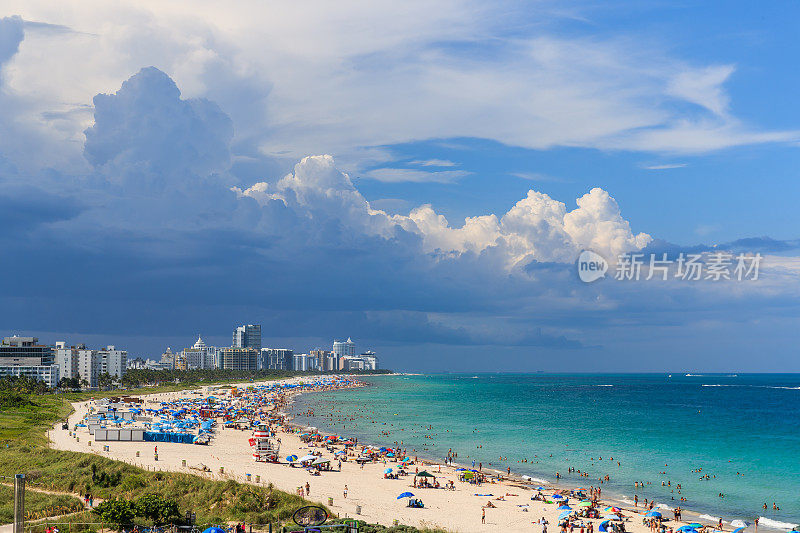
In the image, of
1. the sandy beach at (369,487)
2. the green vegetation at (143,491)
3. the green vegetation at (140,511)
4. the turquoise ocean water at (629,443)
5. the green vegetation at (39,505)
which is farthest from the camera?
the turquoise ocean water at (629,443)

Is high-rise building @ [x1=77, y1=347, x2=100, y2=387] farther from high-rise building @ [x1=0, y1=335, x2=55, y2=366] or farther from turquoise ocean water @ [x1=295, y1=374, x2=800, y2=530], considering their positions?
turquoise ocean water @ [x1=295, y1=374, x2=800, y2=530]

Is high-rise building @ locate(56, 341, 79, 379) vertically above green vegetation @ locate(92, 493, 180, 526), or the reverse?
green vegetation @ locate(92, 493, 180, 526)

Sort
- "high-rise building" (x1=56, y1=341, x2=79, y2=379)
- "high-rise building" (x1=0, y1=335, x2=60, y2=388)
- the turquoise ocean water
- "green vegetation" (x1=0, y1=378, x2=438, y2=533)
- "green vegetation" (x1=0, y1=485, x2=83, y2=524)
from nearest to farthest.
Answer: "green vegetation" (x1=0, y1=378, x2=438, y2=533) < "green vegetation" (x1=0, y1=485, x2=83, y2=524) < the turquoise ocean water < "high-rise building" (x1=0, y1=335, x2=60, y2=388) < "high-rise building" (x1=56, y1=341, x2=79, y2=379)

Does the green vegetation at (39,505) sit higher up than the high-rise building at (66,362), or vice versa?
the green vegetation at (39,505)

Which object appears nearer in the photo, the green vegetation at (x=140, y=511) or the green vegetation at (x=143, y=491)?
the green vegetation at (x=140, y=511)

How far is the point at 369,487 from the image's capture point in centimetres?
4756

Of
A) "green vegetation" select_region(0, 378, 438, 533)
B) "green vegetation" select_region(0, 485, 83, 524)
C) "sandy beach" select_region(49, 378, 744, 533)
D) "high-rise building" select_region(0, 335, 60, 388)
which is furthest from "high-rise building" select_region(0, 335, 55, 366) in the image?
"green vegetation" select_region(0, 485, 83, 524)

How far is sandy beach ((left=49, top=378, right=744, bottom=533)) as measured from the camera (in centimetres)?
3775

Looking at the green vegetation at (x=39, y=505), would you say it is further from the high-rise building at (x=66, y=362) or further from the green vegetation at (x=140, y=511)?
the high-rise building at (x=66, y=362)

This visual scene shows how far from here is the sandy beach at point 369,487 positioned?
3775 cm

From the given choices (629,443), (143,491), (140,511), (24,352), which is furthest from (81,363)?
(140,511)

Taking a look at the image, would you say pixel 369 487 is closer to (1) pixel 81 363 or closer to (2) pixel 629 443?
(2) pixel 629 443

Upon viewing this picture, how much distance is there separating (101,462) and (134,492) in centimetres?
721

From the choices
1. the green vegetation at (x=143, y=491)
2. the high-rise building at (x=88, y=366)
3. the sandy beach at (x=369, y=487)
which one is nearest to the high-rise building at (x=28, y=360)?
the high-rise building at (x=88, y=366)
